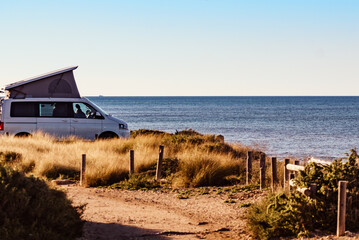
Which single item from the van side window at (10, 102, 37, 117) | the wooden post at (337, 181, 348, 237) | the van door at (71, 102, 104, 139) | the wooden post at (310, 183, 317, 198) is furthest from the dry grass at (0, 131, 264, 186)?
the wooden post at (337, 181, 348, 237)

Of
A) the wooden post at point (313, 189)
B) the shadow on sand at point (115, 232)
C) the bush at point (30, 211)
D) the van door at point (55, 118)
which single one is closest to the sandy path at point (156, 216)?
the shadow on sand at point (115, 232)

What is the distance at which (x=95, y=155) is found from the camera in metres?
15.7

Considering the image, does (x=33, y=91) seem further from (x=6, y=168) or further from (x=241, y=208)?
(x=6, y=168)

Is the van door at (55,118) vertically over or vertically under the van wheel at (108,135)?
over

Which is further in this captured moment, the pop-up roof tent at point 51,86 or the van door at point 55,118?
the pop-up roof tent at point 51,86

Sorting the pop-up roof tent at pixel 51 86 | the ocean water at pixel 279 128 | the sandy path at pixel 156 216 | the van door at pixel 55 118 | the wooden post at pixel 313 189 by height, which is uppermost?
the pop-up roof tent at pixel 51 86

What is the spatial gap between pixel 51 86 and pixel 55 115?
1324mm

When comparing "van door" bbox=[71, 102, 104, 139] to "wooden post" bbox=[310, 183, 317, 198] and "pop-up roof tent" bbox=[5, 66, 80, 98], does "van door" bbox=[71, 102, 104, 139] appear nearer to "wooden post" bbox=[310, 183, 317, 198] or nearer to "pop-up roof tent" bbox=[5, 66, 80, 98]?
"pop-up roof tent" bbox=[5, 66, 80, 98]

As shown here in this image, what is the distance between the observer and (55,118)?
20.1 m

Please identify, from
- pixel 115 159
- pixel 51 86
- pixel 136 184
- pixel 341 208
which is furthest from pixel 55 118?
pixel 341 208

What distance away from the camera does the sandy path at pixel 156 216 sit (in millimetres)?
8359

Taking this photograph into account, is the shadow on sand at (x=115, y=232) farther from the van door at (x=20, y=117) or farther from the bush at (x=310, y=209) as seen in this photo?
the van door at (x=20, y=117)

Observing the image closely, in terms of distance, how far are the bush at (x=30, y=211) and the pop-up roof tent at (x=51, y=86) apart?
13.8 metres

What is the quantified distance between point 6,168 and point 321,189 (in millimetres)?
4661
